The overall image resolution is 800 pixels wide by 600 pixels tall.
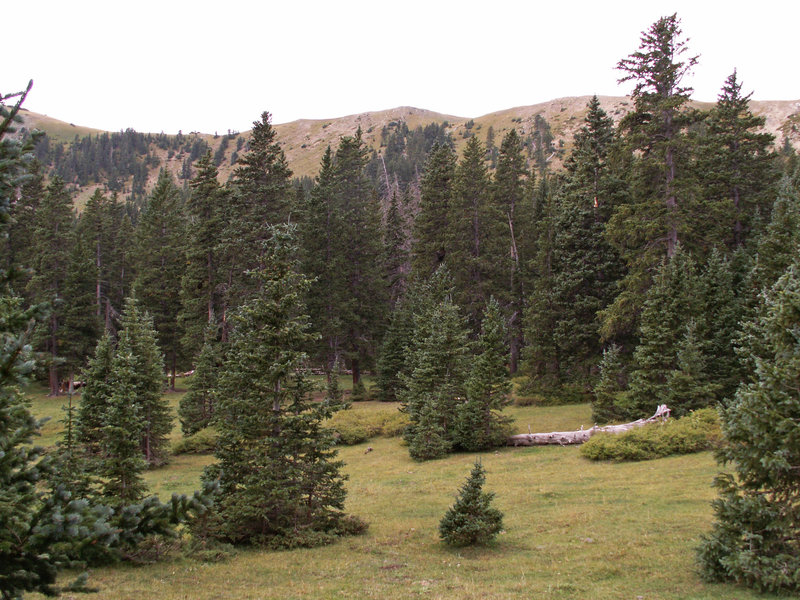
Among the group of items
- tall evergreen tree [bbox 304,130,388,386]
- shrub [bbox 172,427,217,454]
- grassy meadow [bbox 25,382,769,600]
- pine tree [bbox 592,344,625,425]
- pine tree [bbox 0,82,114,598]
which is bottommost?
shrub [bbox 172,427,217,454]

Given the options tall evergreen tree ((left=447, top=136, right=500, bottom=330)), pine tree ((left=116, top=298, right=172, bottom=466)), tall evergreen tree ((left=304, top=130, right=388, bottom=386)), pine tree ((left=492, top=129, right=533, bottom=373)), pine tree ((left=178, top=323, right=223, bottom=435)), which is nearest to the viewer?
pine tree ((left=116, top=298, right=172, bottom=466))

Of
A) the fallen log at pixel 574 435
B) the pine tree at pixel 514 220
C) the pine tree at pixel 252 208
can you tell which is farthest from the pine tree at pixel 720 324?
the pine tree at pixel 252 208

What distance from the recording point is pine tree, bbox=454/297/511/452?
29875 mm

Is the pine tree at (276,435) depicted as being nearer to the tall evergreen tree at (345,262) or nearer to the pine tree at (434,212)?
the tall evergreen tree at (345,262)

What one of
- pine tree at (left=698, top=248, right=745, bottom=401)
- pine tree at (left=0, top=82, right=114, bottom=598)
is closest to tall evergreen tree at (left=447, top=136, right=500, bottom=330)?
pine tree at (left=698, top=248, right=745, bottom=401)

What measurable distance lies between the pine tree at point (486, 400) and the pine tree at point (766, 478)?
1772 cm

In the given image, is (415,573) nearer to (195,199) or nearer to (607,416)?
(607,416)

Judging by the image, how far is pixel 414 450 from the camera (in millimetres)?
29562

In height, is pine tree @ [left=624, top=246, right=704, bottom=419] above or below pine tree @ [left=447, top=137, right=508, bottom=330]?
below

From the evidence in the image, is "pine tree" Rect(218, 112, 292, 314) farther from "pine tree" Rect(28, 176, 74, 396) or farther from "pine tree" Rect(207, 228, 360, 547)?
"pine tree" Rect(28, 176, 74, 396)

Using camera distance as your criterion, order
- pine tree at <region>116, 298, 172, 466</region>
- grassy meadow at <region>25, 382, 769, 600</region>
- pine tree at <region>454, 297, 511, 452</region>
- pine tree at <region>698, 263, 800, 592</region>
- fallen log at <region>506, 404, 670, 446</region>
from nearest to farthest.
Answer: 1. pine tree at <region>698, 263, 800, 592</region>
2. grassy meadow at <region>25, 382, 769, 600</region>
3. fallen log at <region>506, 404, 670, 446</region>
4. pine tree at <region>116, 298, 172, 466</region>
5. pine tree at <region>454, 297, 511, 452</region>

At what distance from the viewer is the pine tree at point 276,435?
1738cm

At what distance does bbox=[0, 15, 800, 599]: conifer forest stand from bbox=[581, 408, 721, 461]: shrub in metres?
0.19

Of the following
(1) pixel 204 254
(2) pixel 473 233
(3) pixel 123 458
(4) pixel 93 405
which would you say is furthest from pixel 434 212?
(3) pixel 123 458
